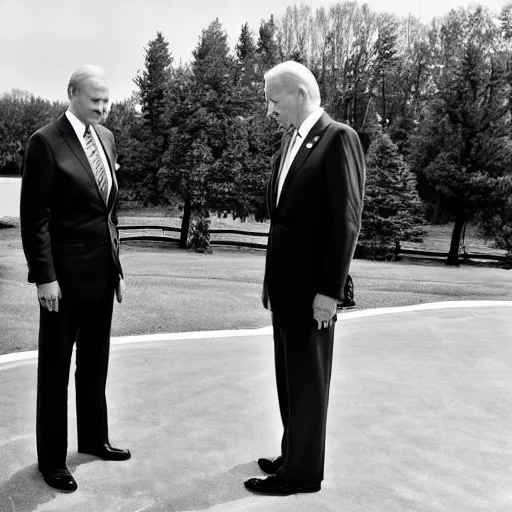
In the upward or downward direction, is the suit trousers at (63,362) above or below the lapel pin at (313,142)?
below

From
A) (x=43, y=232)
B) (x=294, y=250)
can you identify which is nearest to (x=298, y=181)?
(x=294, y=250)

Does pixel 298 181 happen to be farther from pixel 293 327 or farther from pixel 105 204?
pixel 105 204

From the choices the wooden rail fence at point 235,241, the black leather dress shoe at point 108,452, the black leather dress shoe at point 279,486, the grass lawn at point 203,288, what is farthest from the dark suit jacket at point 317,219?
the wooden rail fence at point 235,241

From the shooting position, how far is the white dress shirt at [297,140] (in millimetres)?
2357

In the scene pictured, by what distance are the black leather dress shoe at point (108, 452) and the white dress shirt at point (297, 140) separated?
4.17 feet

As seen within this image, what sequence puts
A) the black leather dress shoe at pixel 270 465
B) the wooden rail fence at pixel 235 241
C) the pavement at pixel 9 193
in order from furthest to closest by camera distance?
the wooden rail fence at pixel 235 241 → the pavement at pixel 9 193 → the black leather dress shoe at pixel 270 465

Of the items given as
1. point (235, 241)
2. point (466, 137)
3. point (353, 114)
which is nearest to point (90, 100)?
point (235, 241)

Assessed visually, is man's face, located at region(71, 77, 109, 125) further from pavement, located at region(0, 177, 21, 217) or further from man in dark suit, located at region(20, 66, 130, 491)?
pavement, located at region(0, 177, 21, 217)

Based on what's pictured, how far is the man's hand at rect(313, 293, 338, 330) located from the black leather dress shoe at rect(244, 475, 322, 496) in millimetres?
626

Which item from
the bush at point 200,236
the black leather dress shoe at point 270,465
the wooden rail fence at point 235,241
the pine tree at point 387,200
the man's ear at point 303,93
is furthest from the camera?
the pine tree at point 387,200

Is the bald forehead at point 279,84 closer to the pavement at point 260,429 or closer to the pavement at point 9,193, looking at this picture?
the pavement at point 260,429

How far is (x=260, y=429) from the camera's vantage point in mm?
3131

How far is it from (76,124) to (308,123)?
2.92ft

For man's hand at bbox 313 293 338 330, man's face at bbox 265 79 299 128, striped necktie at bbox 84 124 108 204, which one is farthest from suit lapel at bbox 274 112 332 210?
striped necktie at bbox 84 124 108 204
